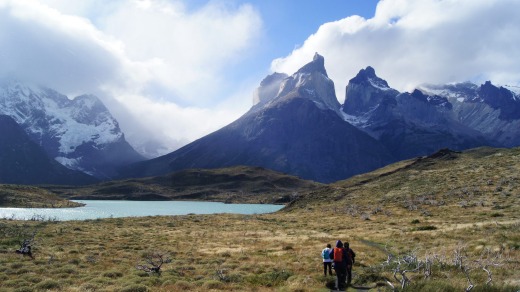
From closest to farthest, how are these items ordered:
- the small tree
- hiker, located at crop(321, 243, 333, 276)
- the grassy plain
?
the grassy plain
hiker, located at crop(321, 243, 333, 276)
the small tree

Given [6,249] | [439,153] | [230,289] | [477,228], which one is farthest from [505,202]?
[439,153]

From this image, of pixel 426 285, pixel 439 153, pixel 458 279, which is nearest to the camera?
pixel 426 285

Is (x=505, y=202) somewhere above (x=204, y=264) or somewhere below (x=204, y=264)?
above

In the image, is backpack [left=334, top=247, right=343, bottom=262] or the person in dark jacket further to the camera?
the person in dark jacket

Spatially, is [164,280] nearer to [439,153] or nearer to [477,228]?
[477,228]

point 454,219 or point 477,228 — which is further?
point 454,219

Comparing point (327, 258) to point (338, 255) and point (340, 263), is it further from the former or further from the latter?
point (338, 255)

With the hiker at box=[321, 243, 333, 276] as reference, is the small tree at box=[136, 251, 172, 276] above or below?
below

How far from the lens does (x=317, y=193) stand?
131875 millimetres

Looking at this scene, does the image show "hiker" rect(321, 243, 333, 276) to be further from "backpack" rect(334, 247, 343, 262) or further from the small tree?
the small tree

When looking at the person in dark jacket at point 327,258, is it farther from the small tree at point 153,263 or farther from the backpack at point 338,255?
the small tree at point 153,263

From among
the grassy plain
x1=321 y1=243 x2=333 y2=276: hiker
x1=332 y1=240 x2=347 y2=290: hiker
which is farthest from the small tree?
x1=332 y1=240 x2=347 y2=290: hiker

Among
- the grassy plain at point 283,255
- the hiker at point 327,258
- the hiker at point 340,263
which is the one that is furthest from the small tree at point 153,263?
the hiker at point 340,263

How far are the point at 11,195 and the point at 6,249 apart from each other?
14970cm
